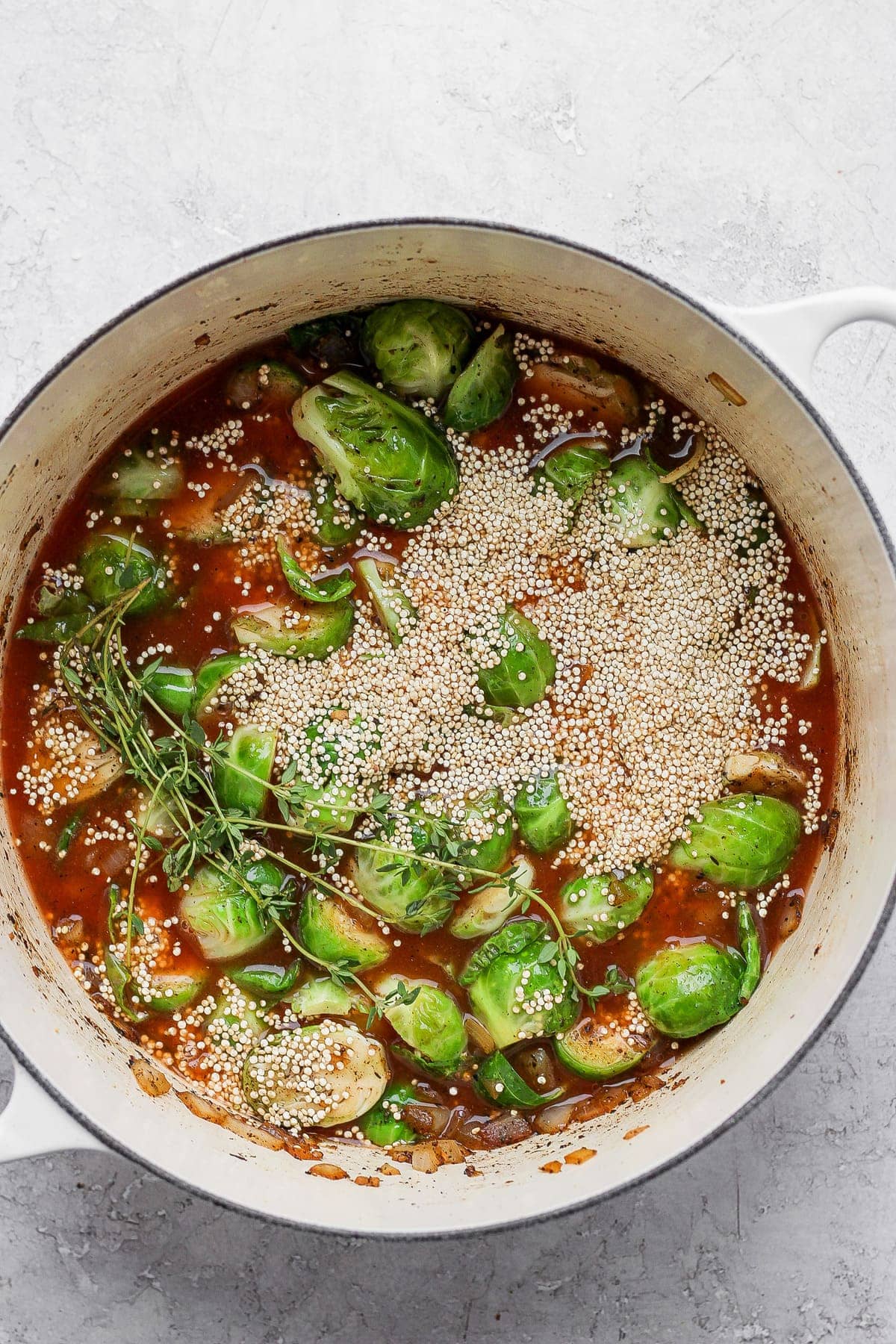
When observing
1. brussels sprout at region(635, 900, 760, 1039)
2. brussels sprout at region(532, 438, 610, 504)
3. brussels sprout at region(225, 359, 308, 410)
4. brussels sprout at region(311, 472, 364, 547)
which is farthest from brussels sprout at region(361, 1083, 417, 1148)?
brussels sprout at region(225, 359, 308, 410)

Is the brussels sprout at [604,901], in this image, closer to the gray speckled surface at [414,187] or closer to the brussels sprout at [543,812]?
the brussels sprout at [543,812]

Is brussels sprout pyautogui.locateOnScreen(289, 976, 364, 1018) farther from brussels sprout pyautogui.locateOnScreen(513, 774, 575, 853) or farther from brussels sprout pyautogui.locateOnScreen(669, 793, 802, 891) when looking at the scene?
brussels sprout pyautogui.locateOnScreen(669, 793, 802, 891)

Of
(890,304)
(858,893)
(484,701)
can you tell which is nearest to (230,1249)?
(484,701)

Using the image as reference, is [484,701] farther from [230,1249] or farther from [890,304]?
[230,1249]

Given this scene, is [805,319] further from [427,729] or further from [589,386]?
[427,729]

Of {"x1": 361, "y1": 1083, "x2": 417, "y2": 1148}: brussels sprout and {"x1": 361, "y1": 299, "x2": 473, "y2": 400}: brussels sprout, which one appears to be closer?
{"x1": 361, "y1": 299, "x2": 473, "y2": 400}: brussels sprout

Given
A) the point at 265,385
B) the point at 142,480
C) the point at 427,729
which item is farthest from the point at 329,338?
the point at 427,729

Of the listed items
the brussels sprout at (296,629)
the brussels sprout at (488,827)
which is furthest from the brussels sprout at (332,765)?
the brussels sprout at (488,827)
